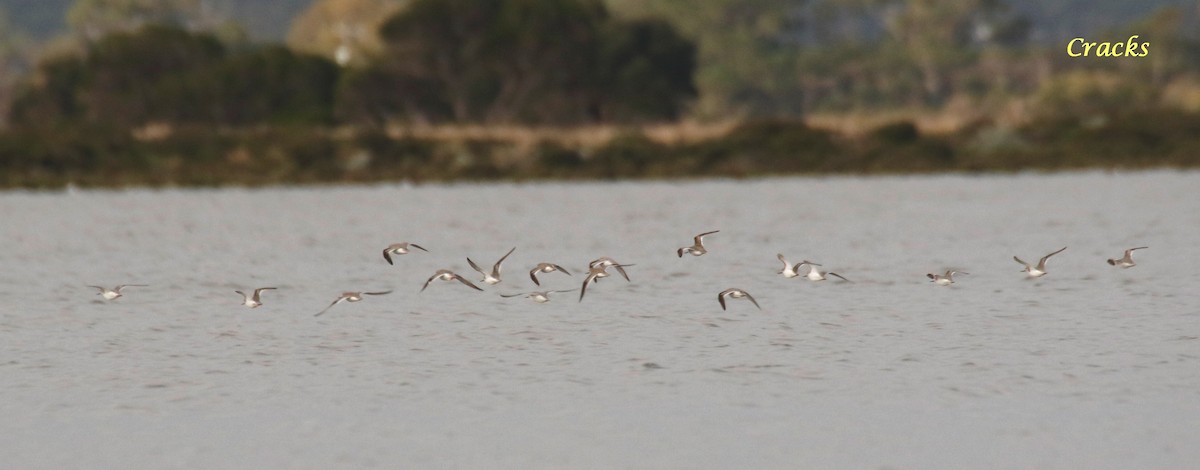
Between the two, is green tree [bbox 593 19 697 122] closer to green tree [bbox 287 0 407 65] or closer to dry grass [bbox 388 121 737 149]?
dry grass [bbox 388 121 737 149]

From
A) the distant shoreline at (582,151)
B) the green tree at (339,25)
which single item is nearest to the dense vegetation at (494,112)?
the distant shoreline at (582,151)

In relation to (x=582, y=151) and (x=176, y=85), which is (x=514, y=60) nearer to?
(x=176, y=85)

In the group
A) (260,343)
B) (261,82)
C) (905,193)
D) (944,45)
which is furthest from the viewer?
(944,45)

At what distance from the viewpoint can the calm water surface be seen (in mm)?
12484

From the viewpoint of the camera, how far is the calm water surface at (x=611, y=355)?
12.5 metres

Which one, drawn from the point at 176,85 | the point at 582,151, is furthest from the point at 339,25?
the point at 582,151

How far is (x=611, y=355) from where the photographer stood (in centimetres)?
1694

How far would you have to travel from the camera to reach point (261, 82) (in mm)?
81125

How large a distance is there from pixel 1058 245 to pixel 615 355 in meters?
16.4

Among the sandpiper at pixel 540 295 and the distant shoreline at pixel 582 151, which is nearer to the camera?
the sandpiper at pixel 540 295

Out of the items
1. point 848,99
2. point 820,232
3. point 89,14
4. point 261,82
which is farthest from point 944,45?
point 820,232

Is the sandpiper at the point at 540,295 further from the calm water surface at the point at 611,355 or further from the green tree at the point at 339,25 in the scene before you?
the green tree at the point at 339,25

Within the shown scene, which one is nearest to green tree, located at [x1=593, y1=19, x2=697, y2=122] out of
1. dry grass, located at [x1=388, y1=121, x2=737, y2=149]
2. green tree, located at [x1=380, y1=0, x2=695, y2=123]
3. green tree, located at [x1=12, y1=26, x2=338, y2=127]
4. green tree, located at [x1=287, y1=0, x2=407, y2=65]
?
green tree, located at [x1=380, y1=0, x2=695, y2=123]

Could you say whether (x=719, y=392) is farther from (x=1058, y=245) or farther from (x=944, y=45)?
(x=944, y=45)
